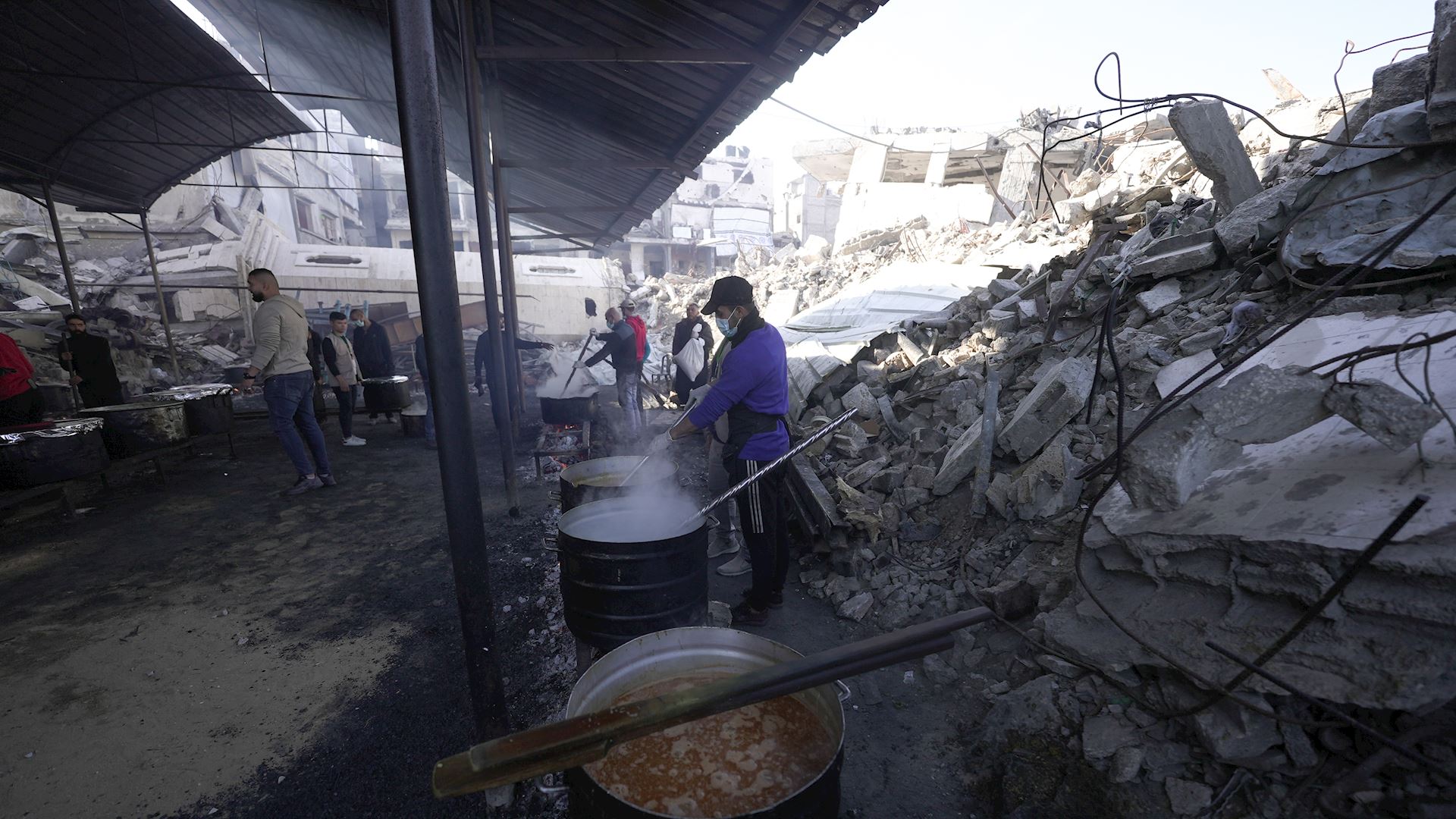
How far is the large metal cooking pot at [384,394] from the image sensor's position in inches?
348

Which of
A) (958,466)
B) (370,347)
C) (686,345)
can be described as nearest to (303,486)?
(370,347)

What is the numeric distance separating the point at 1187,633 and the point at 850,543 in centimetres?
253

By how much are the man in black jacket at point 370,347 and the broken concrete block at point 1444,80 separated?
37.5 feet

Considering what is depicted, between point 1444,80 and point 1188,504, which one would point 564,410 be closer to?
point 1188,504

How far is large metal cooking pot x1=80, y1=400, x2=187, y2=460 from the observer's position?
617 centimetres

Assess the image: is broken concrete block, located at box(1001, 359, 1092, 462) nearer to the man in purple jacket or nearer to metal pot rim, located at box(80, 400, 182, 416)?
the man in purple jacket

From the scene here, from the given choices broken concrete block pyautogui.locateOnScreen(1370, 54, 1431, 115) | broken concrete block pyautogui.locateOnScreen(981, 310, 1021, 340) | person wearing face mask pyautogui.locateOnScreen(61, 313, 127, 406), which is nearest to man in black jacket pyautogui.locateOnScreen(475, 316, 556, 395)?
person wearing face mask pyautogui.locateOnScreen(61, 313, 127, 406)

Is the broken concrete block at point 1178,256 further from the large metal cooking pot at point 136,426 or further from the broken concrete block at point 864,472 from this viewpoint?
the large metal cooking pot at point 136,426

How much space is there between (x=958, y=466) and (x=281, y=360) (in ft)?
22.0

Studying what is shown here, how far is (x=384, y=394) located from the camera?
29.2 feet

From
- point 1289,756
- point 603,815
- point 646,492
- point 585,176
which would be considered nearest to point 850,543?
point 646,492

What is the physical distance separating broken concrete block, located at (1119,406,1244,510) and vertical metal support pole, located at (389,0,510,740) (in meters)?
2.91

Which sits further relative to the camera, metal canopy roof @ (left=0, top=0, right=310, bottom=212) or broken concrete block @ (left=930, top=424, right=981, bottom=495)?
metal canopy roof @ (left=0, top=0, right=310, bottom=212)

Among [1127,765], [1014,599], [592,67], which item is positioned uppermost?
[592,67]
